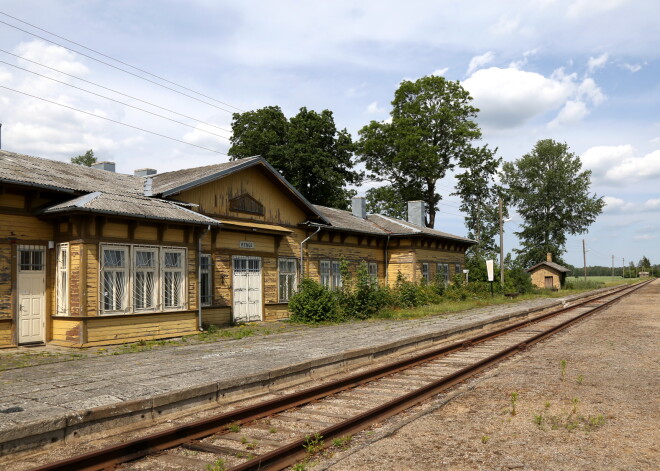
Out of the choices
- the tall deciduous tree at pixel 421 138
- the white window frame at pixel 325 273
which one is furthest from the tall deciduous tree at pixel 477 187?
the white window frame at pixel 325 273

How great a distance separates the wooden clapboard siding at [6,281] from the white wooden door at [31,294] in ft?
0.88

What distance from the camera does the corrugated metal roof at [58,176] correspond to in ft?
42.2

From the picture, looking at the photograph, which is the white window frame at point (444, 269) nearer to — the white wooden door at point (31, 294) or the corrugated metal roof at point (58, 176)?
the corrugated metal roof at point (58, 176)

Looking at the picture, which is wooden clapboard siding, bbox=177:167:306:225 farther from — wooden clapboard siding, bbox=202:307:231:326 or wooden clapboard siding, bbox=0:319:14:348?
wooden clapboard siding, bbox=0:319:14:348

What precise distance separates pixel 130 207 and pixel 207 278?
4.10 meters

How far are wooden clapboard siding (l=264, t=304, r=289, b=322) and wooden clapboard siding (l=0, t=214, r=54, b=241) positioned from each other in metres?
8.01

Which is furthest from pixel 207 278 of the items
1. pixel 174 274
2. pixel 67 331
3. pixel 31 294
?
pixel 31 294

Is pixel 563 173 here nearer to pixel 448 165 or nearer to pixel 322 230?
pixel 448 165

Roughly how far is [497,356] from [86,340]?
8975 millimetres

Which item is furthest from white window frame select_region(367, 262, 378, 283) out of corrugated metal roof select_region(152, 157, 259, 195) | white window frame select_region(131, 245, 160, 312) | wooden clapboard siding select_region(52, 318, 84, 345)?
wooden clapboard siding select_region(52, 318, 84, 345)

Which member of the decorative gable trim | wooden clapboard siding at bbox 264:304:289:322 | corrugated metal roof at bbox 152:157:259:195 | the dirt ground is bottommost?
the dirt ground

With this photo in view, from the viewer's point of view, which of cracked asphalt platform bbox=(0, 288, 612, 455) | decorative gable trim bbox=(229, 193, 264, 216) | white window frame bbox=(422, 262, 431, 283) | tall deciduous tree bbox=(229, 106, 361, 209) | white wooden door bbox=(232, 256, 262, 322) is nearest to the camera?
cracked asphalt platform bbox=(0, 288, 612, 455)

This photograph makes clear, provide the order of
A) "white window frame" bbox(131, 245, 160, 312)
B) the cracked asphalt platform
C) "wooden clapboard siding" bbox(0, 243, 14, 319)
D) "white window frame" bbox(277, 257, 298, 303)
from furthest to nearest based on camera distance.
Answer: "white window frame" bbox(277, 257, 298, 303) < "white window frame" bbox(131, 245, 160, 312) < "wooden clapboard siding" bbox(0, 243, 14, 319) < the cracked asphalt platform

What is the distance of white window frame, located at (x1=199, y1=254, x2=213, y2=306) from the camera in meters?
17.1
